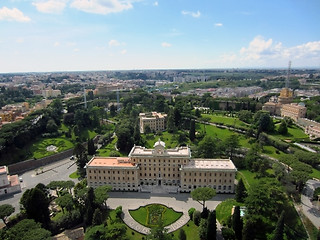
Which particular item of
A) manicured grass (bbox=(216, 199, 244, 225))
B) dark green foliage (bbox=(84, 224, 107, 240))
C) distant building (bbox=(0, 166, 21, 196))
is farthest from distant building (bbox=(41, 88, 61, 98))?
manicured grass (bbox=(216, 199, 244, 225))

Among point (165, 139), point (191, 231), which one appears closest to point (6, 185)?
point (191, 231)

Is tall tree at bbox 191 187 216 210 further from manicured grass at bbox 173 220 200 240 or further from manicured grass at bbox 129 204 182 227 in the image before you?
manicured grass at bbox 129 204 182 227

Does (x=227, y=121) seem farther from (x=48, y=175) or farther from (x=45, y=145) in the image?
(x=45, y=145)

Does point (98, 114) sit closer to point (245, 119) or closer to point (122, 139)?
point (122, 139)

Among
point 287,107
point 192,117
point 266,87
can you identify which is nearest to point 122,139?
point 192,117

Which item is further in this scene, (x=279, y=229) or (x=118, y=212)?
(x=118, y=212)

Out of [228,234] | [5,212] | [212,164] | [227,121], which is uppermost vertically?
[227,121]
